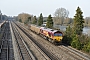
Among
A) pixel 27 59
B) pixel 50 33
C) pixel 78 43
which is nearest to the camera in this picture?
pixel 27 59

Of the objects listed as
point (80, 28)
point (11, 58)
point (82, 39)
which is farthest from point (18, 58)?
point (80, 28)

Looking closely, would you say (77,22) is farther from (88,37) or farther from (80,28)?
(88,37)

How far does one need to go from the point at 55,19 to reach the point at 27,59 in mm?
74826

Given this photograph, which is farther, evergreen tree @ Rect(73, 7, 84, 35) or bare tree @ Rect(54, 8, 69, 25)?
bare tree @ Rect(54, 8, 69, 25)

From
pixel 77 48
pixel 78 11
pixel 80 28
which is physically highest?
pixel 78 11

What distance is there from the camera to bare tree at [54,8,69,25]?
9188 cm

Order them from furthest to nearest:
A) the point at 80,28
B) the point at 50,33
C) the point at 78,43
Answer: the point at 80,28 < the point at 50,33 < the point at 78,43

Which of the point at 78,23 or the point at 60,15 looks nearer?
the point at 78,23

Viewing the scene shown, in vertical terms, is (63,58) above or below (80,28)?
below

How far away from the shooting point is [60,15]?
97.6 meters

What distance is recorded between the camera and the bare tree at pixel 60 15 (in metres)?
91.9

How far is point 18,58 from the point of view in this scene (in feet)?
59.8

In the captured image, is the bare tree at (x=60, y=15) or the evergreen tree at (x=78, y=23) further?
the bare tree at (x=60, y=15)

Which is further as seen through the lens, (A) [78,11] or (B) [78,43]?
(A) [78,11]
